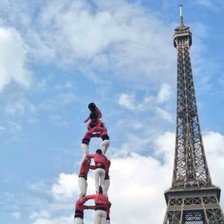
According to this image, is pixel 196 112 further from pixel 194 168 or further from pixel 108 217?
pixel 108 217

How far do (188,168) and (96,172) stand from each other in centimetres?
6351

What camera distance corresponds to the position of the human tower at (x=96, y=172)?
16.5 m

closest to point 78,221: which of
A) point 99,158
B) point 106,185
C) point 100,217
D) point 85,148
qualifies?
point 100,217

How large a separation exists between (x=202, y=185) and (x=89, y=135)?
60014 mm

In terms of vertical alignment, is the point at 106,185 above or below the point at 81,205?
above

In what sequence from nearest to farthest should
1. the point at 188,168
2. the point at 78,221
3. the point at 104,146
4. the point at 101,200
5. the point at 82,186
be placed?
the point at 101,200
the point at 78,221
the point at 82,186
the point at 104,146
the point at 188,168

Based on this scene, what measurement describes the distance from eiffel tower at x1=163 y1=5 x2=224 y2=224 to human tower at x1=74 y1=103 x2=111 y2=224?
54109 millimetres

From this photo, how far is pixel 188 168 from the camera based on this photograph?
78.9 m

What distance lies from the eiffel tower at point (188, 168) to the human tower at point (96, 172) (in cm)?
5411

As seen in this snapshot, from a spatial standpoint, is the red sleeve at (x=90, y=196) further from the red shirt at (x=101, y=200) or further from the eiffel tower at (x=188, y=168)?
the eiffel tower at (x=188, y=168)

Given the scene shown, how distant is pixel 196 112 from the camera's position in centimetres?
8456

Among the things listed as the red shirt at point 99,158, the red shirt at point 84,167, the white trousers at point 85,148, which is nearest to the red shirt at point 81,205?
the red shirt at point 84,167

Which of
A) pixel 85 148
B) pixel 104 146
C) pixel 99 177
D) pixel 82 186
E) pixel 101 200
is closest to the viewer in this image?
pixel 101 200

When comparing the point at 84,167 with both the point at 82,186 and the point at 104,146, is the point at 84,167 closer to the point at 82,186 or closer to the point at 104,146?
the point at 82,186
